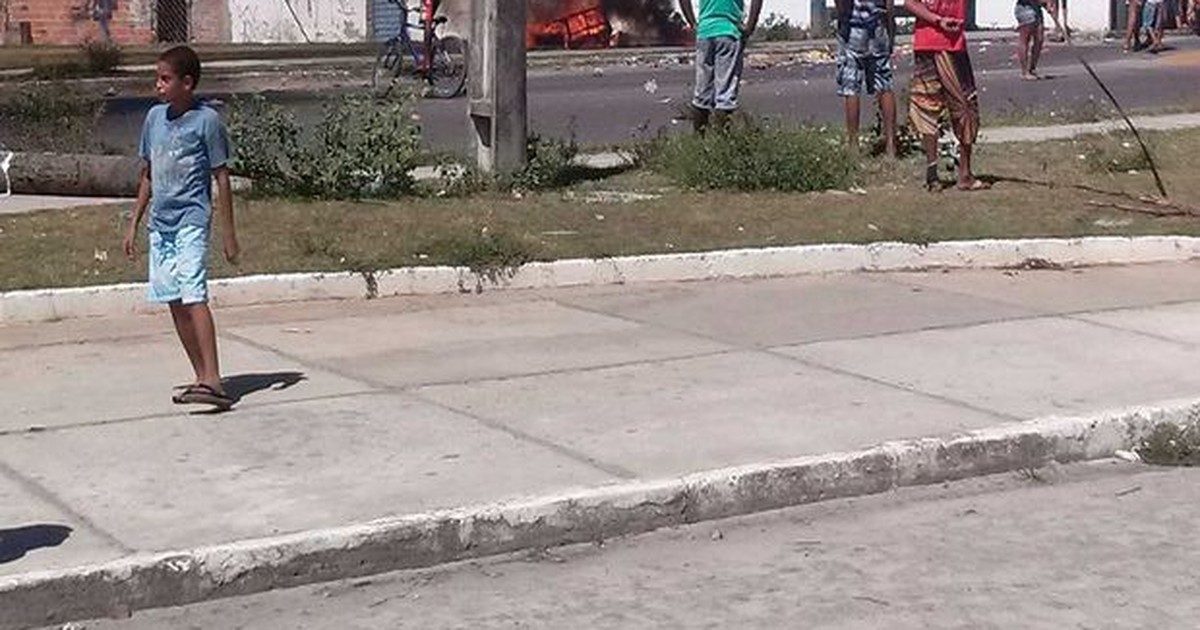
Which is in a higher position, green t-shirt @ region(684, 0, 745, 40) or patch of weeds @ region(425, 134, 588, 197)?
green t-shirt @ region(684, 0, 745, 40)

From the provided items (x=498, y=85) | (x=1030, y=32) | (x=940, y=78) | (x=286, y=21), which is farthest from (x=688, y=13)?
(x=286, y=21)

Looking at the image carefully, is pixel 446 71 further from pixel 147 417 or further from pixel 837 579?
pixel 837 579

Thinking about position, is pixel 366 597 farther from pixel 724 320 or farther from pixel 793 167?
pixel 793 167

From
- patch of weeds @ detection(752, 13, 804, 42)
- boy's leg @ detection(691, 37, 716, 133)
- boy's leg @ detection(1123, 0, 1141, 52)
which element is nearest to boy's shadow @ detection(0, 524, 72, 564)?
boy's leg @ detection(691, 37, 716, 133)

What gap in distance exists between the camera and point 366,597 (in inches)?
260

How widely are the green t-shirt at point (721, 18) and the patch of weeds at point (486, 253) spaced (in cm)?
426

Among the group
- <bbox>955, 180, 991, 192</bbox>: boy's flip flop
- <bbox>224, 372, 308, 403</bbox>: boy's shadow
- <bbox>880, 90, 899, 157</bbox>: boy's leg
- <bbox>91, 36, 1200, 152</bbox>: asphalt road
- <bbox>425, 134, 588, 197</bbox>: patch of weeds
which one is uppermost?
<bbox>880, 90, 899, 157</bbox>: boy's leg

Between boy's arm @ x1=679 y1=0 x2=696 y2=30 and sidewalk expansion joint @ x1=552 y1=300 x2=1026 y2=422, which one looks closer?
sidewalk expansion joint @ x1=552 y1=300 x2=1026 y2=422

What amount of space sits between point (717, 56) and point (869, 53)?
1162 millimetres

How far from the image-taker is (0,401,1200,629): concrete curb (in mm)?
6355

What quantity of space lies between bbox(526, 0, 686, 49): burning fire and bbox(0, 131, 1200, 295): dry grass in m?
23.5

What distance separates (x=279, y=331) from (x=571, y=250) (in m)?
2.18

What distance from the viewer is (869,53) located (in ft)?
51.8

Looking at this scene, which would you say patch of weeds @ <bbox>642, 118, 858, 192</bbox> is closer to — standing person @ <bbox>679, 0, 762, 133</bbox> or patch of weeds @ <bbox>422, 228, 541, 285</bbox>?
standing person @ <bbox>679, 0, 762, 133</bbox>
